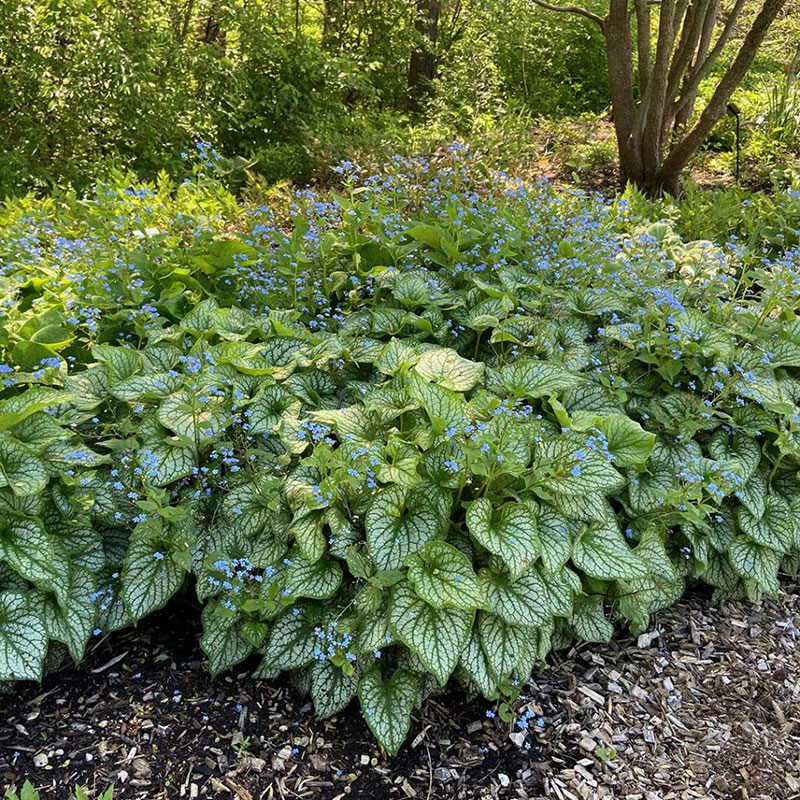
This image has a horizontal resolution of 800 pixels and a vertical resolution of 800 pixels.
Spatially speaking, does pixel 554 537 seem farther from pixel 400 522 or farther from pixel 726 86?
pixel 726 86

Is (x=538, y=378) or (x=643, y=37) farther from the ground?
(x=643, y=37)

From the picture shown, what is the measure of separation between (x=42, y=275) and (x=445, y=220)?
1.95 m

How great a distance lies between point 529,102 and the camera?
8.23 meters

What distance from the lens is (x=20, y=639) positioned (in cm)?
196

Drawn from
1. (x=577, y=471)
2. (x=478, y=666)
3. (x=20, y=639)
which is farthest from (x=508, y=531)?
(x=20, y=639)

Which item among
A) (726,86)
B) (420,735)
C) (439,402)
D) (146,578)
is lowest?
(420,735)

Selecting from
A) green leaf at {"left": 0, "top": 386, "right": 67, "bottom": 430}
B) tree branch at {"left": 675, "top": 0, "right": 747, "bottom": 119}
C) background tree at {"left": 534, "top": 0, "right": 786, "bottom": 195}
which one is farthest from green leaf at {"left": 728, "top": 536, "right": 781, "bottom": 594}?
tree branch at {"left": 675, "top": 0, "right": 747, "bottom": 119}

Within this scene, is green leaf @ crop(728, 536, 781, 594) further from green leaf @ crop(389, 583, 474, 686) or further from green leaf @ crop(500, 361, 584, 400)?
green leaf @ crop(389, 583, 474, 686)

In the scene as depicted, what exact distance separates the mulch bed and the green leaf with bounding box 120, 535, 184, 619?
261mm

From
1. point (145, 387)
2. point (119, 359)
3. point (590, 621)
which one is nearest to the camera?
point (590, 621)

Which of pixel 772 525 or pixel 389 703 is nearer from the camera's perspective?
pixel 389 703

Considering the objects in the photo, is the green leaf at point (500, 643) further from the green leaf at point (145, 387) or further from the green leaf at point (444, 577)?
the green leaf at point (145, 387)

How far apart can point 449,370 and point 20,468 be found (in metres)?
1.41

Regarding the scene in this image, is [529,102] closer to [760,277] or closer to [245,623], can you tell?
[760,277]
